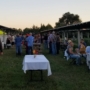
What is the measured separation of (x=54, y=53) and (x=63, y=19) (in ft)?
287

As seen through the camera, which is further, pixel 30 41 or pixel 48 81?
pixel 30 41

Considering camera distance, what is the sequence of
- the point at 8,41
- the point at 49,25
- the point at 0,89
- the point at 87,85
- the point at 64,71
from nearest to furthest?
1. the point at 0,89
2. the point at 87,85
3. the point at 64,71
4. the point at 8,41
5. the point at 49,25

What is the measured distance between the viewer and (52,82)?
8.61m

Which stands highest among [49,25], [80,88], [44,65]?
[49,25]

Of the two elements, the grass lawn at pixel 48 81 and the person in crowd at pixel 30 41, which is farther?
the person in crowd at pixel 30 41

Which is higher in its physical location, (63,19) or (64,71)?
(63,19)

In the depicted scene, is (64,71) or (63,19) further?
(63,19)

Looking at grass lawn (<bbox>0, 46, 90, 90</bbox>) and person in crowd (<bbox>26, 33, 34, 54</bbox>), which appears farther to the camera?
person in crowd (<bbox>26, 33, 34, 54</bbox>)

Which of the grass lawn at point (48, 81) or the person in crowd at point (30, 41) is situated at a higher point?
the person in crowd at point (30, 41)

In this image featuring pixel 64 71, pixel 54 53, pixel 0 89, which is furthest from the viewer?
pixel 54 53

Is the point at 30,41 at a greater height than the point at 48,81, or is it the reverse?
the point at 30,41

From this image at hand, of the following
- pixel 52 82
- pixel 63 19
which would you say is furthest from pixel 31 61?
pixel 63 19

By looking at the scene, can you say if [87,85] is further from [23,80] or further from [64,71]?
[64,71]

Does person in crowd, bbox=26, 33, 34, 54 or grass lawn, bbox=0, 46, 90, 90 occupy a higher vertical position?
person in crowd, bbox=26, 33, 34, 54
